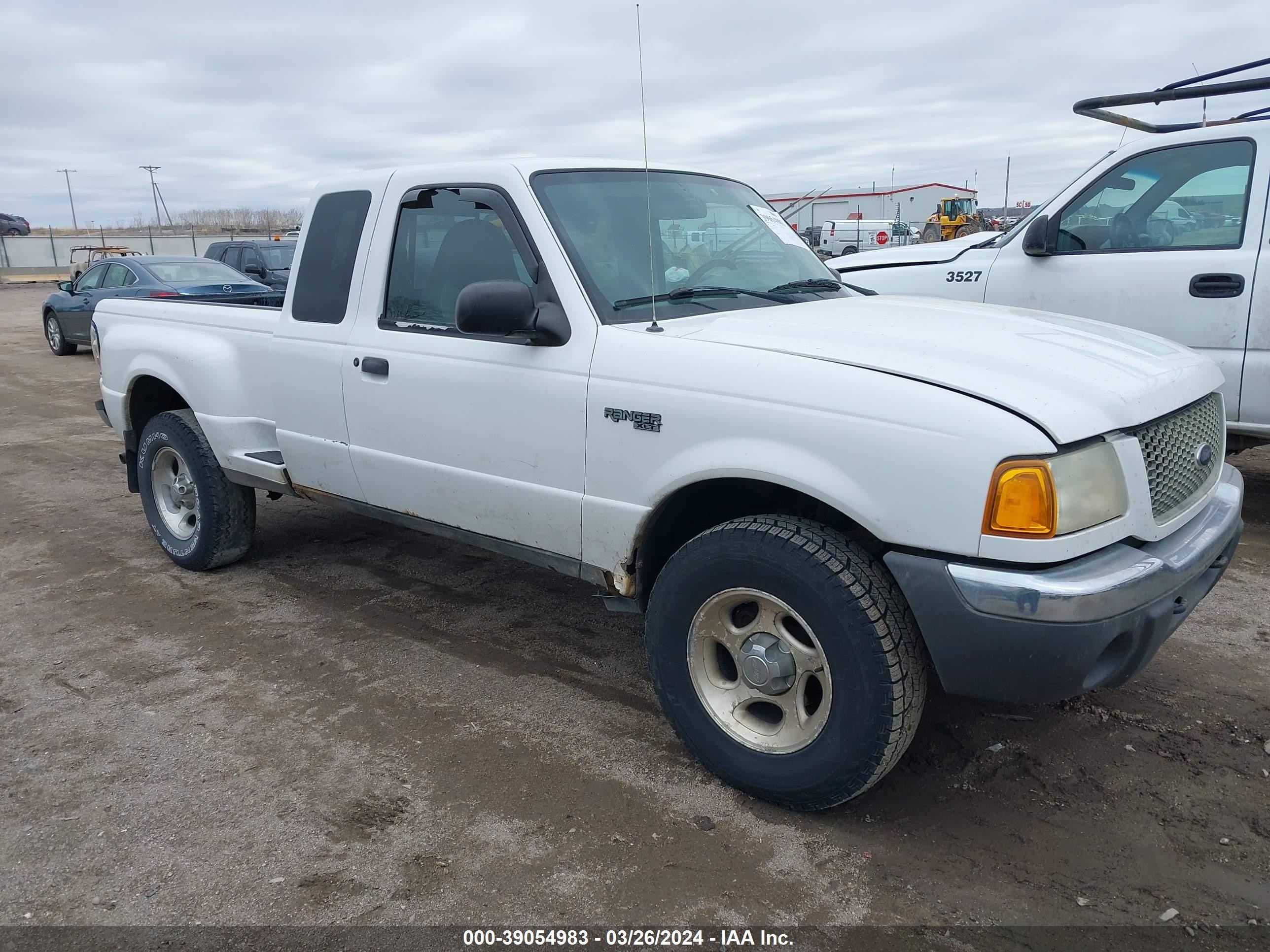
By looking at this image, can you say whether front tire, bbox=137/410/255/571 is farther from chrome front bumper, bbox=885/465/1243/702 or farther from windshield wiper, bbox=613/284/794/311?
chrome front bumper, bbox=885/465/1243/702

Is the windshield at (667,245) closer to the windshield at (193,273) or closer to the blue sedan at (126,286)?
the blue sedan at (126,286)

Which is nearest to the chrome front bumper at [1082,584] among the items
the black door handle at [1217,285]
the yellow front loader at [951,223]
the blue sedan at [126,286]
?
the black door handle at [1217,285]

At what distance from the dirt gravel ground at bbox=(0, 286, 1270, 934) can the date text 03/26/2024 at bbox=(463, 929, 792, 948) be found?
43 millimetres

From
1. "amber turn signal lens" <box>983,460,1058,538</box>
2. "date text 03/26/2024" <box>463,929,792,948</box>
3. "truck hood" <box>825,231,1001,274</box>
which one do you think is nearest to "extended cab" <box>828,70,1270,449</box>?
"truck hood" <box>825,231,1001,274</box>

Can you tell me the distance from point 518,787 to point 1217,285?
4.57 metres

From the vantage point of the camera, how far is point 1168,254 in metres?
5.44

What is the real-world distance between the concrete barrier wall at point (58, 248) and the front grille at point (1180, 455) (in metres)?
46.7

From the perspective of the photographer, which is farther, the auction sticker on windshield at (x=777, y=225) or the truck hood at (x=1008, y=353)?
the auction sticker on windshield at (x=777, y=225)

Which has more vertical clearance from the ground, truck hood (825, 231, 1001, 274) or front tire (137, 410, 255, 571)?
truck hood (825, 231, 1001, 274)

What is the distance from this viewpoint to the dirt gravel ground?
8.57ft

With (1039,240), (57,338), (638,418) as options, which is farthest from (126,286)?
(638,418)

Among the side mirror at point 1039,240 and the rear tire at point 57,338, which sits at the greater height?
the side mirror at point 1039,240

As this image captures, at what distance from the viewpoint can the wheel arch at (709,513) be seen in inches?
118

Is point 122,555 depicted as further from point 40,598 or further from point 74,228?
point 74,228
